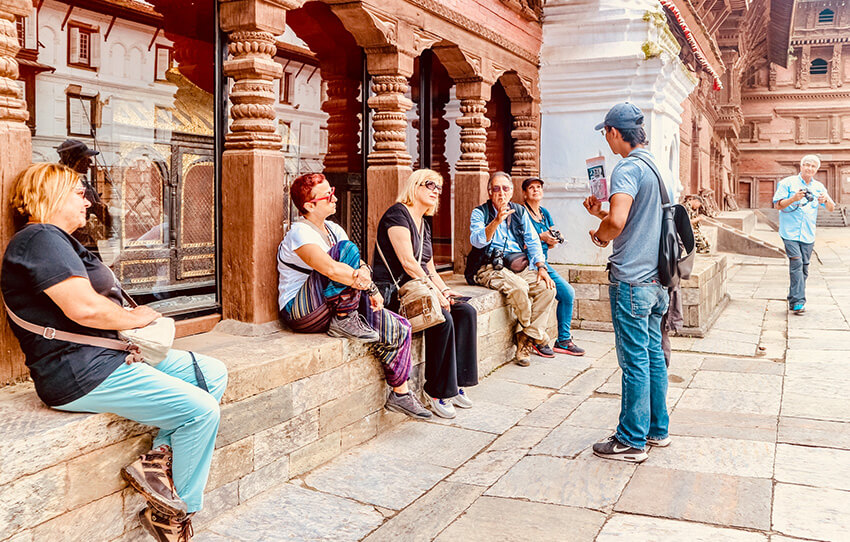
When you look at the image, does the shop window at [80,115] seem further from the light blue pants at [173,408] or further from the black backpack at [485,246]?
the black backpack at [485,246]

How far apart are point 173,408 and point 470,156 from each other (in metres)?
4.65

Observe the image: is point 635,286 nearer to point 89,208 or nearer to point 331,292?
point 331,292

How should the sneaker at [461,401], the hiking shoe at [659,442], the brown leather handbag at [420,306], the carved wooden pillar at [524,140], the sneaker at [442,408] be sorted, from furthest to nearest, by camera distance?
the carved wooden pillar at [524,140]
the sneaker at [461,401]
the sneaker at [442,408]
the brown leather handbag at [420,306]
the hiking shoe at [659,442]

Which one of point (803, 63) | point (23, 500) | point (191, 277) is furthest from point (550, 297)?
point (803, 63)

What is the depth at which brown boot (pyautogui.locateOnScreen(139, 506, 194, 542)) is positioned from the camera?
270cm

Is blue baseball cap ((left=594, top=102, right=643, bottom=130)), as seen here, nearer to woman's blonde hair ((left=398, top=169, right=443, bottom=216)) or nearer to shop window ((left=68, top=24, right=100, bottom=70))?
woman's blonde hair ((left=398, top=169, right=443, bottom=216))

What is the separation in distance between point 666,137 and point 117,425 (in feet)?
22.5

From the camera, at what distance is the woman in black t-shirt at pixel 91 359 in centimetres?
255

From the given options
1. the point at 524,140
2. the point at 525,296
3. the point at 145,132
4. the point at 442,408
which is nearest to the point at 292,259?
the point at 442,408

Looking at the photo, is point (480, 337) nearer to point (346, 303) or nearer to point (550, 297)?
point (550, 297)

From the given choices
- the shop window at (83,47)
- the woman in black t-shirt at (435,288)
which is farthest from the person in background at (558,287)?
the shop window at (83,47)

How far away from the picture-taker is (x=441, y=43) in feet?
20.5

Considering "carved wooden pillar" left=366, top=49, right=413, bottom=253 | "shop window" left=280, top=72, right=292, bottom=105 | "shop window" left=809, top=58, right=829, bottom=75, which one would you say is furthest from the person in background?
"shop window" left=809, top=58, right=829, bottom=75

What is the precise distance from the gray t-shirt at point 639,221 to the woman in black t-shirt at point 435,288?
1.20 m
